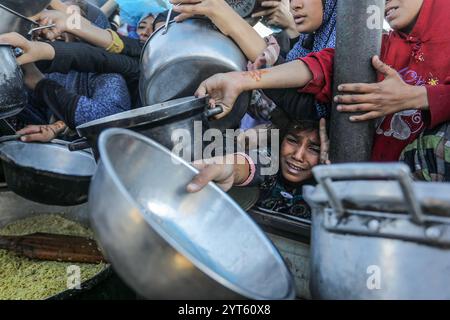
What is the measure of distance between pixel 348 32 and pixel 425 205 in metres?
0.87

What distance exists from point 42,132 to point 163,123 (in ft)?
4.15

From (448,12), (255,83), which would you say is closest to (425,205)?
(255,83)

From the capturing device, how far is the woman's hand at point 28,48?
205 cm

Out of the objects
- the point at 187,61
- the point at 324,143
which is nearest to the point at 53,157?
the point at 187,61

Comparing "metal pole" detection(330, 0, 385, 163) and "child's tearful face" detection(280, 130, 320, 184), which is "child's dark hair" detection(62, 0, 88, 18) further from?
"metal pole" detection(330, 0, 385, 163)

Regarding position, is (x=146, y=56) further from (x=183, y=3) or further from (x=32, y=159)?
(x=32, y=159)

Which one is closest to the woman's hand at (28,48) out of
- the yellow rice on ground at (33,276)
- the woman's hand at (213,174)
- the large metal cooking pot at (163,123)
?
the large metal cooking pot at (163,123)

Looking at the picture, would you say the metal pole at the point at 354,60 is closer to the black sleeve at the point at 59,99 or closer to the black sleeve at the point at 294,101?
the black sleeve at the point at 294,101

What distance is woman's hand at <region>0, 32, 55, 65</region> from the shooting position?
205 cm

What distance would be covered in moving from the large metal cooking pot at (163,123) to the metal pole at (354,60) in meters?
0.43

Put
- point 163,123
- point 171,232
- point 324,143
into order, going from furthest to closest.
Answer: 1. point 324,143
2. point 163,123
3. point 171,232

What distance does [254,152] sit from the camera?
2006mm

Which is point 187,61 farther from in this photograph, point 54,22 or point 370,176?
point 370,176

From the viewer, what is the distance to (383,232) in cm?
93
